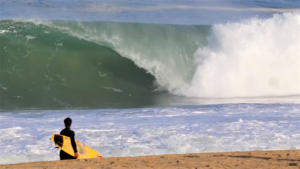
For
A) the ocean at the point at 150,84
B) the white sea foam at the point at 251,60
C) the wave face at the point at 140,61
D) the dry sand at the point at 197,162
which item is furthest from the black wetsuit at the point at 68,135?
the white sea foam at the point at 251,60

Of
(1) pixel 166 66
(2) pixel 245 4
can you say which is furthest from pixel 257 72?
(2) pixel 245 4

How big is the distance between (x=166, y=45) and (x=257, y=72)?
301 cm

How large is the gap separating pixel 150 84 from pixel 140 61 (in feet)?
4.15

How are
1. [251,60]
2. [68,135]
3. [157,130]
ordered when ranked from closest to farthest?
[68,135] → [157,130] → [251,60]

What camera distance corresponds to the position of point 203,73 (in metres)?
15.5

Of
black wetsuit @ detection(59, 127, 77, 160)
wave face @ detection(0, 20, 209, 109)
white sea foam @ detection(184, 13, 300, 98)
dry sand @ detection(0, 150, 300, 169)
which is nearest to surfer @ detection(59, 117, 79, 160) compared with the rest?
black wetsuit @ detection(59, 127, 77, 160)

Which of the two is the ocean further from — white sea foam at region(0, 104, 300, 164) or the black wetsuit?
the black wetsuit

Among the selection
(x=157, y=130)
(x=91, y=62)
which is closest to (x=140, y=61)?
(x=91, y=62)

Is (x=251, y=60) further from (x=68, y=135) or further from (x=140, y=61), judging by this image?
(x=68, y=135)

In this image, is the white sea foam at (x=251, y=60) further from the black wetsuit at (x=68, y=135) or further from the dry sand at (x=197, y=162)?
the black wetsuit at (x=68, y=135)

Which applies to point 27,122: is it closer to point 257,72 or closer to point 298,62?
point 257,72

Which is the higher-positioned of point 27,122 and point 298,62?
point 298,62

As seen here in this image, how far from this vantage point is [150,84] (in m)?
15.4

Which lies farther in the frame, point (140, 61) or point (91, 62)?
point (140, 61)
